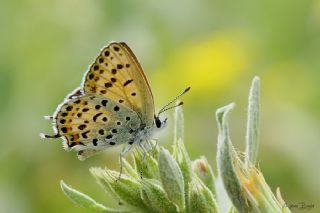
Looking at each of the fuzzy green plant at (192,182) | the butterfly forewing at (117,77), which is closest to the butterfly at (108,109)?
the butterfly forewing at (117,77)

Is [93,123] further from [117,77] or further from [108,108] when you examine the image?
[117,77]

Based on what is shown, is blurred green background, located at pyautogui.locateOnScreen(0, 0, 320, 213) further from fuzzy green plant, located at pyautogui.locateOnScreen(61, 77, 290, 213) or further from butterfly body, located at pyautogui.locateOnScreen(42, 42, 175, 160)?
fuzzy green plant, located at pyautogui.locateOnScreen(61, 77, 290, 213)

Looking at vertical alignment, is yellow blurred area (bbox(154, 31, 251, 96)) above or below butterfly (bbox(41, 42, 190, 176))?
below

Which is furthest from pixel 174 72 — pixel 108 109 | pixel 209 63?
pixel 108 109

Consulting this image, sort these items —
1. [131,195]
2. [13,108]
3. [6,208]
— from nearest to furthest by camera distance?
1. [131,195]
2. [6,208]
3. [13,108]

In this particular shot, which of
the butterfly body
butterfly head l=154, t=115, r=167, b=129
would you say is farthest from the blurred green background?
the butterfly body

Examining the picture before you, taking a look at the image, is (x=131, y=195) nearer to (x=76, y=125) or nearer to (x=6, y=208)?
(x=76, y=125)

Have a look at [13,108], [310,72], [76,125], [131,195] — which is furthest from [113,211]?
[310,72]
